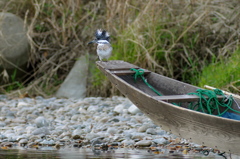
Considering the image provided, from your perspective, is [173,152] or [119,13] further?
[119,13]

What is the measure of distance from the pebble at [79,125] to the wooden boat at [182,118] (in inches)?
23.5

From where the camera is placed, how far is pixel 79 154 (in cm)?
404

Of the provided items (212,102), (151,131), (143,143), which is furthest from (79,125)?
(212,102)

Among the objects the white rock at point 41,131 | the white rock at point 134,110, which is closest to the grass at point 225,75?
the white rock at point 134,110

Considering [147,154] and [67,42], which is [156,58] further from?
[147,154]

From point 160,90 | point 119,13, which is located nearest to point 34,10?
point 119,13

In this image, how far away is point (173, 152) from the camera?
4113 mm

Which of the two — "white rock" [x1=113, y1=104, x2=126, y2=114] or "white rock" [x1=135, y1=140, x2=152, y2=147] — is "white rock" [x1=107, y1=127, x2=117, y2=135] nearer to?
"white rock" [x1=135, y1=140, x2=152, y2=147]

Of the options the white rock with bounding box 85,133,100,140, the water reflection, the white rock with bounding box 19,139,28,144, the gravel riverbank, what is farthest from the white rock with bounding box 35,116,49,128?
the water reflection

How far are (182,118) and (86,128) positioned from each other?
2.20 meters

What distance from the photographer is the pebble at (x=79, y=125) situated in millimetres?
4602

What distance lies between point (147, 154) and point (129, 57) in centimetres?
361

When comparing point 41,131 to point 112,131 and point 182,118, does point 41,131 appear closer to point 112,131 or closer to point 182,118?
point 112,131

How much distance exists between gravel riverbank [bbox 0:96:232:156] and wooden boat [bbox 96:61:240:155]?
57 cm
